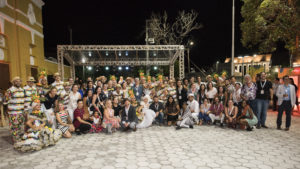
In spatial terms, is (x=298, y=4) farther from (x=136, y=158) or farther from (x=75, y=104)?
(x=75, y=104)

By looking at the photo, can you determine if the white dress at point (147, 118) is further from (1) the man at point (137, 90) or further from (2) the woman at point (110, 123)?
(1) the man at point (137, 90)

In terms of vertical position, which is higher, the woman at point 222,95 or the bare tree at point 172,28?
the bare tree at point 172,28

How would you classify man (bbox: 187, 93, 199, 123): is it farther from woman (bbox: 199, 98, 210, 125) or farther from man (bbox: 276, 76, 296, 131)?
man (bbox: 276, 76, 296, 131)

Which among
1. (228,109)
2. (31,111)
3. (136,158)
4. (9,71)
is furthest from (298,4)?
(9,71)

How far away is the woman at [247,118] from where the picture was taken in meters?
4.98

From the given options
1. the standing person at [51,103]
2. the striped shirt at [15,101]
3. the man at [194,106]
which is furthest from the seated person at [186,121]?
the striped shirt at [15,101]

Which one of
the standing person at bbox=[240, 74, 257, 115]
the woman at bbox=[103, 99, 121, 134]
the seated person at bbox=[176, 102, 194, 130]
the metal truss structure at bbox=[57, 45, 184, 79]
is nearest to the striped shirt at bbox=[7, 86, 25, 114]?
the woman at bbox=[103, 99, 121, 134]

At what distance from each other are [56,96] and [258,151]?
550cm

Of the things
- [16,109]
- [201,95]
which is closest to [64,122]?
[16,109]

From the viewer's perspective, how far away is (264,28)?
9.62 meters

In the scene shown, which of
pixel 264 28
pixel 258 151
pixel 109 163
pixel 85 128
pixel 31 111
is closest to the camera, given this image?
pixel 109 163

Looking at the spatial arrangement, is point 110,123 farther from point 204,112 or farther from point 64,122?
point 204,112

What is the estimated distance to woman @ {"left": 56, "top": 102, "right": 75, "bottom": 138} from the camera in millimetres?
4559

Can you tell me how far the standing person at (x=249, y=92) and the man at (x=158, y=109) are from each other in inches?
106
